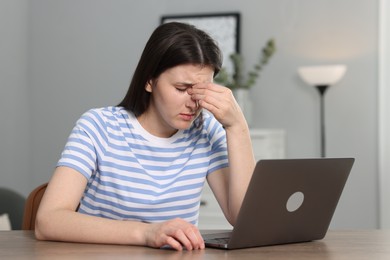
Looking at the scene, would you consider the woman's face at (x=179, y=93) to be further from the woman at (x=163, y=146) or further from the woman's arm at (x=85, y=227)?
the woman's arm at (x=85, y=227)

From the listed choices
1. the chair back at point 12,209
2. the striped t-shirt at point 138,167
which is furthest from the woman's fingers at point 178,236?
the chair back at point 12,209

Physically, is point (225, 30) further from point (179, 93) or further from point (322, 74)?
point (179, 93)

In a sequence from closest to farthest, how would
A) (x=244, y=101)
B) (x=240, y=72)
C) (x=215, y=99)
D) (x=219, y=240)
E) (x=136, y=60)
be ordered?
(x=219, y=240) → (x=215, y=99) → (x=244, y=101) → (x=240, y=72) → (x=136, y=60)

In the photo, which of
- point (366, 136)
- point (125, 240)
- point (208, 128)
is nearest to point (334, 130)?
point (366, 136)

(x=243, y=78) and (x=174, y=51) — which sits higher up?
(x=174, y=51)

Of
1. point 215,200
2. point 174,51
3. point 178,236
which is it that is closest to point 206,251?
point 178,236

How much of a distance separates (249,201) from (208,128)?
26.1 inches

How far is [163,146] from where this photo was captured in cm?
224

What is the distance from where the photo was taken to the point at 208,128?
2.32 meters

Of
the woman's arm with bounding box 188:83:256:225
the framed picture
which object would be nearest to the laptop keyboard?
the woman's arm with bounding box 188:83:256:225

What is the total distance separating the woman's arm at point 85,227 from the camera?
1.71 meters

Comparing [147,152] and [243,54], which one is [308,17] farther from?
[147,152]

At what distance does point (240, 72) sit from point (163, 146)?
3.13 metres

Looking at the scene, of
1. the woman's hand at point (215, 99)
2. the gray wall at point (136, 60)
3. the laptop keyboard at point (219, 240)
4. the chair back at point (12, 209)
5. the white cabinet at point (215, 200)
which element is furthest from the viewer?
the gray wall at point (136, 60)
